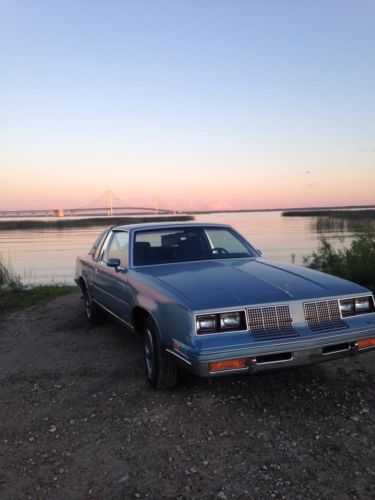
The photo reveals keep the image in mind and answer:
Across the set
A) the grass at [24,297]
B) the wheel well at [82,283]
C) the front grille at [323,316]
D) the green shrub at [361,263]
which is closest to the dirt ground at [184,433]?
the front grille at [323,316]

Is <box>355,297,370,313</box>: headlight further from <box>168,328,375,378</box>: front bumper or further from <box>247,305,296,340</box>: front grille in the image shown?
<box>247,305,296,340</box>: front grille

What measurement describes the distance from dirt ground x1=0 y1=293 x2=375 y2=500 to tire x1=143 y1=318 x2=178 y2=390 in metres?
0.11

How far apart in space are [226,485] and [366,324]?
1.88 meters

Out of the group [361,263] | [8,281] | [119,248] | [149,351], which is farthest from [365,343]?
[8,281]

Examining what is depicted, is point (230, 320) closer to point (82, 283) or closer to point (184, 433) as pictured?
point (184, 433)

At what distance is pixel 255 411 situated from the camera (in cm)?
363

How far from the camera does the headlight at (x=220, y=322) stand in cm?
342

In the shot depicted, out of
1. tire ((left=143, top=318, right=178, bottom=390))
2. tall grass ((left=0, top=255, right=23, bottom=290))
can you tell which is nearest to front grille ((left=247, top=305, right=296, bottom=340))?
tire ((left=143, top=318, right=178, bottom=390))

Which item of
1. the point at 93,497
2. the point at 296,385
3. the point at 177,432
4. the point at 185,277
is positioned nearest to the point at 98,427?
the point at 177,432

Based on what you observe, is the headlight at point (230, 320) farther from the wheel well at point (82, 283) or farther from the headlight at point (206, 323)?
the wheel well at point (82, 283)

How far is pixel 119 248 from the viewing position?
5559 millimetres

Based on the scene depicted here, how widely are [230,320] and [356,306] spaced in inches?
48.3

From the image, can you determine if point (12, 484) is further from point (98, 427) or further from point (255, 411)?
point (255, 411)

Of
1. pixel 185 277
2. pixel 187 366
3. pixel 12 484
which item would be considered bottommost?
pixel 12 484
